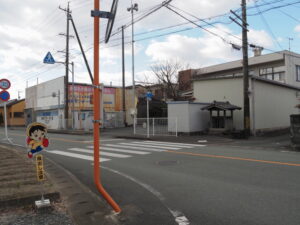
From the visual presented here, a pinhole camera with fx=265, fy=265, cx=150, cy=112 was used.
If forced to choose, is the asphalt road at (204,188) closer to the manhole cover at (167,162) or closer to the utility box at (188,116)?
the manhole cover at (167,162)

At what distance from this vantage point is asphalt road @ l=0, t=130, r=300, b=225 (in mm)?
4363

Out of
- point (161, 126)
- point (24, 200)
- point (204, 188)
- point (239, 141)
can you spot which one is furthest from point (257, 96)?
point (24, 200)

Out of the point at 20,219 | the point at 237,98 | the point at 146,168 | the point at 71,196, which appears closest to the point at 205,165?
the point at 146,168

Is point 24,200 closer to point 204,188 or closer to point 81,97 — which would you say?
point 204,188

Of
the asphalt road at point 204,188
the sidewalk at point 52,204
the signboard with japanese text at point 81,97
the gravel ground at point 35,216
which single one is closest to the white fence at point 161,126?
the asphalt road at point 204,188

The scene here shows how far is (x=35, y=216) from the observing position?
4352 millimetres

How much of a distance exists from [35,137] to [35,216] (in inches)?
54.5

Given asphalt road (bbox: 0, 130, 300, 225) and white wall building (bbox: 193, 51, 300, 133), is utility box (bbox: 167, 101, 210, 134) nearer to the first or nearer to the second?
white wall building (bbox: 193, 51, 300, 133)

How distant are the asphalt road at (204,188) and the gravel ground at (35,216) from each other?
3.55ft

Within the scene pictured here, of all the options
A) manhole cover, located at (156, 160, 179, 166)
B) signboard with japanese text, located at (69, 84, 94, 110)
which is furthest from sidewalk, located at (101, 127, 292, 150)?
signboard with japanese text, located at (69, 84, 94, 110)

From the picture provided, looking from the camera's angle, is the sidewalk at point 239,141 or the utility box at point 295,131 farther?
the sidewalk at point 239,141

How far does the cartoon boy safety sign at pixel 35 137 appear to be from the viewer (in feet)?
15.9

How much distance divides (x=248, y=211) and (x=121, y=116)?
31491 mm

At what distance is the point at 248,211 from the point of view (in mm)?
4512
